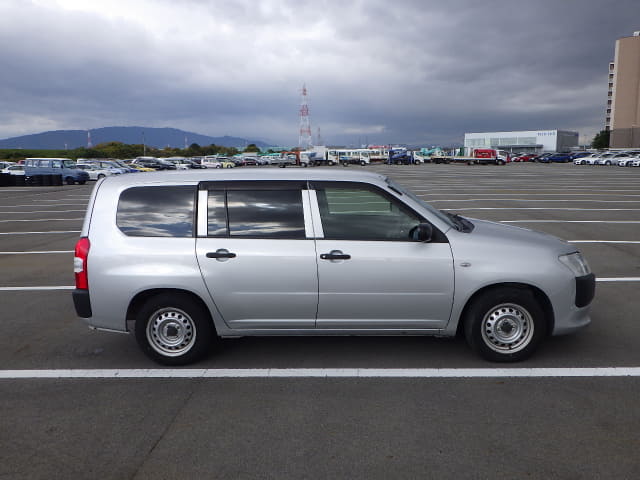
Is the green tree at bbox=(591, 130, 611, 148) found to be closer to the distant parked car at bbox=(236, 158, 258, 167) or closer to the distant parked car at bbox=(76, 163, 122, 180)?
the distant parked car at bbox=(236, 158, 258, 167)

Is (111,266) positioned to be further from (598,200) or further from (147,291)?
(598,200)

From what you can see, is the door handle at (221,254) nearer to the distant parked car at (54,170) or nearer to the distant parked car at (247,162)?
the distant parked car at (54,170)

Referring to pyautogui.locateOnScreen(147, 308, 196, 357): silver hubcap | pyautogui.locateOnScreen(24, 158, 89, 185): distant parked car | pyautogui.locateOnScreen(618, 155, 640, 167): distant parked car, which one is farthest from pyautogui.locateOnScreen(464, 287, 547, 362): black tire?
pyautogui.locateOnScreen(618, 155, 640, 167): distant parked car

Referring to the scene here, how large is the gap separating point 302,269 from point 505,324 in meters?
1.88

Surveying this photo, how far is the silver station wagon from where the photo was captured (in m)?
4.53

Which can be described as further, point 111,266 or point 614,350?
point 614,350

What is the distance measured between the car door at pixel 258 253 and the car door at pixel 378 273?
5.3 inches

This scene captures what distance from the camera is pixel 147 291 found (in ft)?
15.3

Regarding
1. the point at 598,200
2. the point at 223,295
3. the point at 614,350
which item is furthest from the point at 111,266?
the point at 598,200
